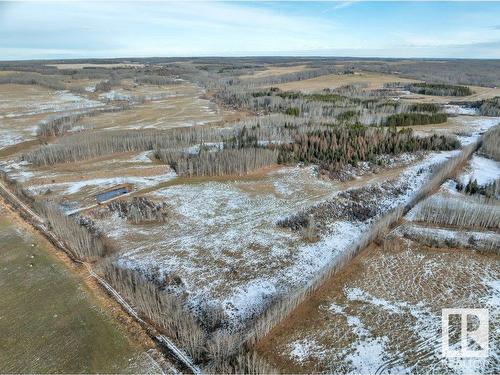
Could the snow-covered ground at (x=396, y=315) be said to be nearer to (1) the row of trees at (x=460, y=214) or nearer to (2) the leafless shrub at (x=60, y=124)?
(1) the row of trees at (x=460, y=214)

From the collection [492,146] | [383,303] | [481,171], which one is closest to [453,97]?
[492,146]

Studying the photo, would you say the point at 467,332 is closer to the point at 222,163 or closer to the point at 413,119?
the point at 222,163

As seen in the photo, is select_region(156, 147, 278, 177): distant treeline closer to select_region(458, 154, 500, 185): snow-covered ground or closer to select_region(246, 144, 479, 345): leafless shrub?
select_region(246, 144, 479, 345): leafless shrub

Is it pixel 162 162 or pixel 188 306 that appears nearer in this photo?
pixel 188 306

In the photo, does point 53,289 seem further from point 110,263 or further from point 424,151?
point 424,151

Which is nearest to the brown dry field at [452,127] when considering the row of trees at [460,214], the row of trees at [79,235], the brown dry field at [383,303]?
the row of trees at [460,214]

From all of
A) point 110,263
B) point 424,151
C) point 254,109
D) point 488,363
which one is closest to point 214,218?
point 110,263
